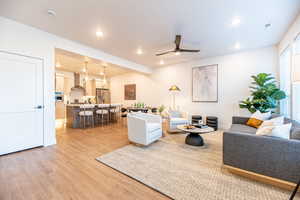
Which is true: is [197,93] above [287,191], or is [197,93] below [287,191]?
above

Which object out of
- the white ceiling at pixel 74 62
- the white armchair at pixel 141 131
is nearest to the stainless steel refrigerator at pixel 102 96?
the white ceiling at pixel 74 62

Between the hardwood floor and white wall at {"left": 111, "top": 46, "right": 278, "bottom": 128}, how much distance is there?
4.41 m

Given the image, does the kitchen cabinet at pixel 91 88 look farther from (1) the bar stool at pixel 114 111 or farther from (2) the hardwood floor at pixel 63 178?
(2) the hardwood floor at pixel 63 178

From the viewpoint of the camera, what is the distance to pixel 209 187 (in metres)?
1.76

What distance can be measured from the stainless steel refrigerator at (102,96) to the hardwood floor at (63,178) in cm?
610

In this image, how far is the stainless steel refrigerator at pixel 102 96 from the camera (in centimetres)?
882

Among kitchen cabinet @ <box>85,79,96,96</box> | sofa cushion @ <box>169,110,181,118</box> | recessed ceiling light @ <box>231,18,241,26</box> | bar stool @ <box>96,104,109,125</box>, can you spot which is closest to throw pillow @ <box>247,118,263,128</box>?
sofa cushion @ <box>169,110,181,118</box>

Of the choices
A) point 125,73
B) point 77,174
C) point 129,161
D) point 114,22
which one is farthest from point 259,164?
point 125,73

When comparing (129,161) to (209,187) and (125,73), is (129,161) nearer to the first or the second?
(209,187)

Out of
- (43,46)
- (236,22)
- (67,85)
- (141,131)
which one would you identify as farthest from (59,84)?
Answer: (236,22)

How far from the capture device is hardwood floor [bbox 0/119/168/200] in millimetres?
1637

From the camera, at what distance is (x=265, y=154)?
1.78m

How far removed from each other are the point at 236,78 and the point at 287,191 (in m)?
4.09

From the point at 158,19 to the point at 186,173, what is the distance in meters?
3.10
